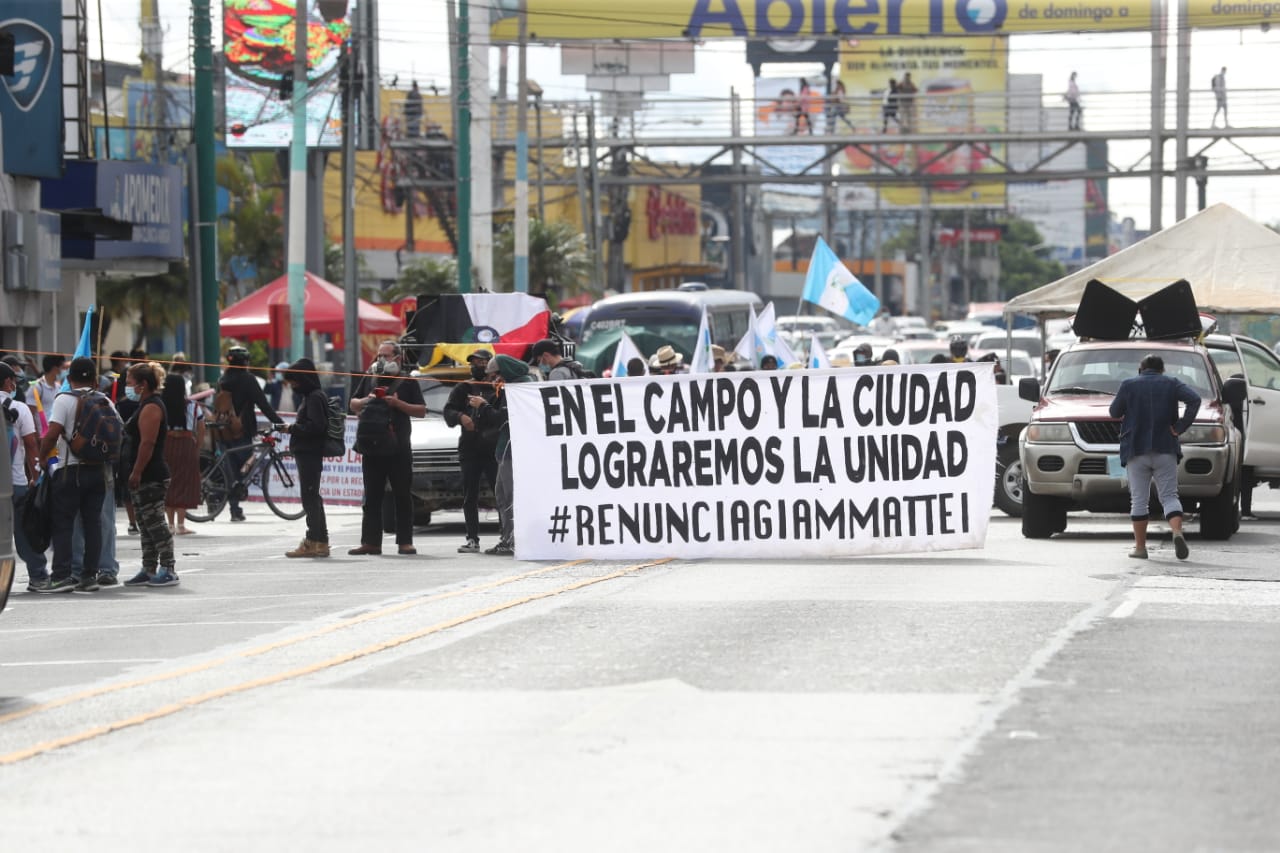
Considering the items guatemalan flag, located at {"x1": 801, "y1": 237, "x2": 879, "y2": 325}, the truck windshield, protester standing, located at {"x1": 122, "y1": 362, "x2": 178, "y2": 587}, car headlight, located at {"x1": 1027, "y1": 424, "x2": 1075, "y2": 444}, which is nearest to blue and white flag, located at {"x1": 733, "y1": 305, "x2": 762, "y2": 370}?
guatemalan flag, located at {"x1": 801, "y1": 237, "x2": 879, "y2": 325}

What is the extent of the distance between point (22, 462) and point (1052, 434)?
8629 mm

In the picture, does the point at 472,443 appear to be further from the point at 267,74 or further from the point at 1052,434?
the point at 267,74

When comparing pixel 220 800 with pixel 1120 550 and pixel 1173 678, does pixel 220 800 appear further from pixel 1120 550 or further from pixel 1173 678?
pixel 1120 550

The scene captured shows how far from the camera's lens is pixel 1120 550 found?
17953 millimetres

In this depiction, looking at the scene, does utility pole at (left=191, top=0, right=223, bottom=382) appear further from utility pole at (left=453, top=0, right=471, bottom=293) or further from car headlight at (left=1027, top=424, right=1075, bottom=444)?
utility pole at (left=453, top=0, right=471, bottom=293)

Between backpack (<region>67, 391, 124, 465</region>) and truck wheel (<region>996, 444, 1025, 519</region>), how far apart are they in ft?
32.6

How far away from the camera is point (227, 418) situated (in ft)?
76.6

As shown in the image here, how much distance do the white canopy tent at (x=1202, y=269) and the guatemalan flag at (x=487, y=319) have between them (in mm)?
5874

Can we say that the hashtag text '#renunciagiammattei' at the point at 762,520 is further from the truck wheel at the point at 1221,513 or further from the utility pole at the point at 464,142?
the utility pole at the point at 464,142

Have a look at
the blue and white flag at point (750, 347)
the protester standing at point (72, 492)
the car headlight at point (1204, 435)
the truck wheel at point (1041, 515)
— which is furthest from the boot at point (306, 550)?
the blue and white flag at point (750, 347)

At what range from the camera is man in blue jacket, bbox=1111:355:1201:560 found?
17.0 m

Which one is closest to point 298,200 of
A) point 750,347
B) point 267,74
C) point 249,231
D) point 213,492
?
point 750,347

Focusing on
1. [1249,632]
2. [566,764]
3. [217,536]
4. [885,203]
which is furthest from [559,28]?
[885,203]

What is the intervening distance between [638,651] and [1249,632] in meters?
3.52
